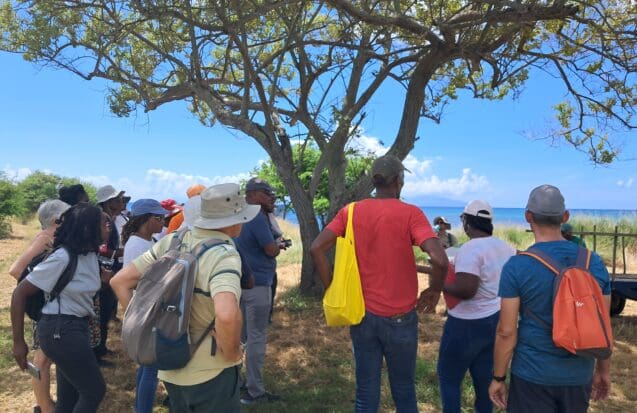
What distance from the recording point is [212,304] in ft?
7.54

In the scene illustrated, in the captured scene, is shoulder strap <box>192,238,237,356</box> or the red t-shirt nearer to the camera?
shoulder strap <box>192,238,237,356</box>

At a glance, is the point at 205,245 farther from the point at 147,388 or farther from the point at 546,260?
the point at 546,260

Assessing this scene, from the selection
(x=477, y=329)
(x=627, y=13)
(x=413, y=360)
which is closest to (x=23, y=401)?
(x=413, y=360)

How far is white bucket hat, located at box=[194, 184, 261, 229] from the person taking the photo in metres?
2.46

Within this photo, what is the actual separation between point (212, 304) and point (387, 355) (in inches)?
49.1

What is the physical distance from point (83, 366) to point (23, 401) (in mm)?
2315

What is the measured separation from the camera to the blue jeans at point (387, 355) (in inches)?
115

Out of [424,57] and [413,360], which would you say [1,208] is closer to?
[424,57]

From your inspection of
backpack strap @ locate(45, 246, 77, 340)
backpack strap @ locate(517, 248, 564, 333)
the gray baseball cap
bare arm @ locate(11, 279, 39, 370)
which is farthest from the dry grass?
the gray baseball cap

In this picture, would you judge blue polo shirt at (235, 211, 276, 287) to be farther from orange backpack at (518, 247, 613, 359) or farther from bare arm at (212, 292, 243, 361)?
orange backpack at (518, 247, 613, 359)

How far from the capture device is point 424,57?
7.71m

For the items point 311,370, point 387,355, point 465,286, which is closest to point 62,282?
point 387,355

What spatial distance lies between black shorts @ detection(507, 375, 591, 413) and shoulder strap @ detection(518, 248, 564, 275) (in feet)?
1.94

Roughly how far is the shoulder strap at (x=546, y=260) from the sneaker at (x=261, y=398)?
2.91 meters
